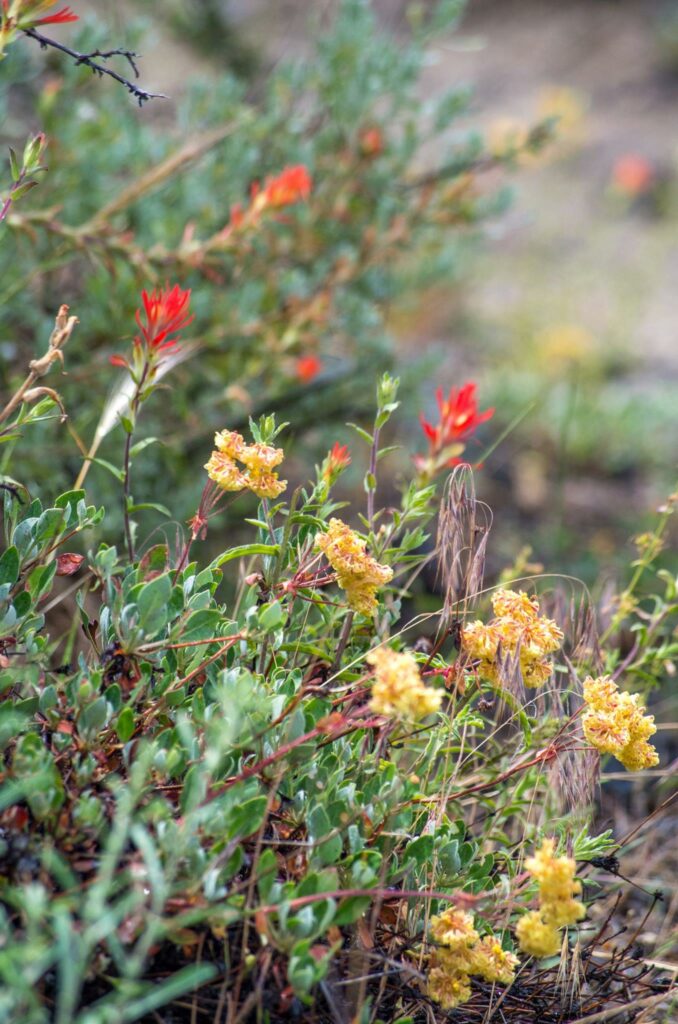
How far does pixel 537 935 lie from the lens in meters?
0.97

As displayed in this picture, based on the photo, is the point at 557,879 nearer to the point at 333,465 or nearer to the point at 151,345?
the point at 333,465

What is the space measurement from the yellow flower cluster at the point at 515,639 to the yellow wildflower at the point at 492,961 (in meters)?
0.31

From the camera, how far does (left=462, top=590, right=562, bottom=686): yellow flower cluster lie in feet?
3.77

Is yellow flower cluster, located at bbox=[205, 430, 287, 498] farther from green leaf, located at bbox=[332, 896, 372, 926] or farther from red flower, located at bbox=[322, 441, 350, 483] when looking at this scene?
green leaf, located at bbox=[332, 896, 372, 926]

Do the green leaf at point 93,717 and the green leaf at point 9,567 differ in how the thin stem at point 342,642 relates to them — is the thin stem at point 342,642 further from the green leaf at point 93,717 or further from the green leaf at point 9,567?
the green leaf at point 9,567

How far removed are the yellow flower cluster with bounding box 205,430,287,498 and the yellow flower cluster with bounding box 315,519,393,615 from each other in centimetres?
10

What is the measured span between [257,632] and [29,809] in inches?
12.8

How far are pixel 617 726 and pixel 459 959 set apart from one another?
324mm

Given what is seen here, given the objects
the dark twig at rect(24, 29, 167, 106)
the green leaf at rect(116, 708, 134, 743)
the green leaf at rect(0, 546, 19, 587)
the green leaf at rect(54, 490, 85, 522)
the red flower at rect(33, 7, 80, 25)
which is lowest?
the green leaf at rect(116, 708, 134, 743)

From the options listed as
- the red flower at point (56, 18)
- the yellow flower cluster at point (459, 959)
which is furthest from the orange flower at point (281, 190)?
the yellow flower cluster at point (459, 959)

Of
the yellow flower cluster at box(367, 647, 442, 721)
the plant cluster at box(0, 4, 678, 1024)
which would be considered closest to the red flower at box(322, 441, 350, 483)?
the plant cluster at box(0, 4, 678, 1024)

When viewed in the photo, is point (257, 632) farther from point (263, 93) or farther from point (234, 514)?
point (263, 93)

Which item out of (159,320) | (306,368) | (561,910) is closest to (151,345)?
(159,320)

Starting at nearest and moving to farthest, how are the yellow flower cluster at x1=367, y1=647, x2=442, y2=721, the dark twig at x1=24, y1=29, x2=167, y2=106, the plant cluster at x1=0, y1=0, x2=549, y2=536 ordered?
the yellow flower cluster at x1=367, y1=647, x2=442, y2=721
the dark twig at x1=24, y1=29, x2=167, y2=106
the plant cluster at x1=0, y1=0, x2=549, y2=536
